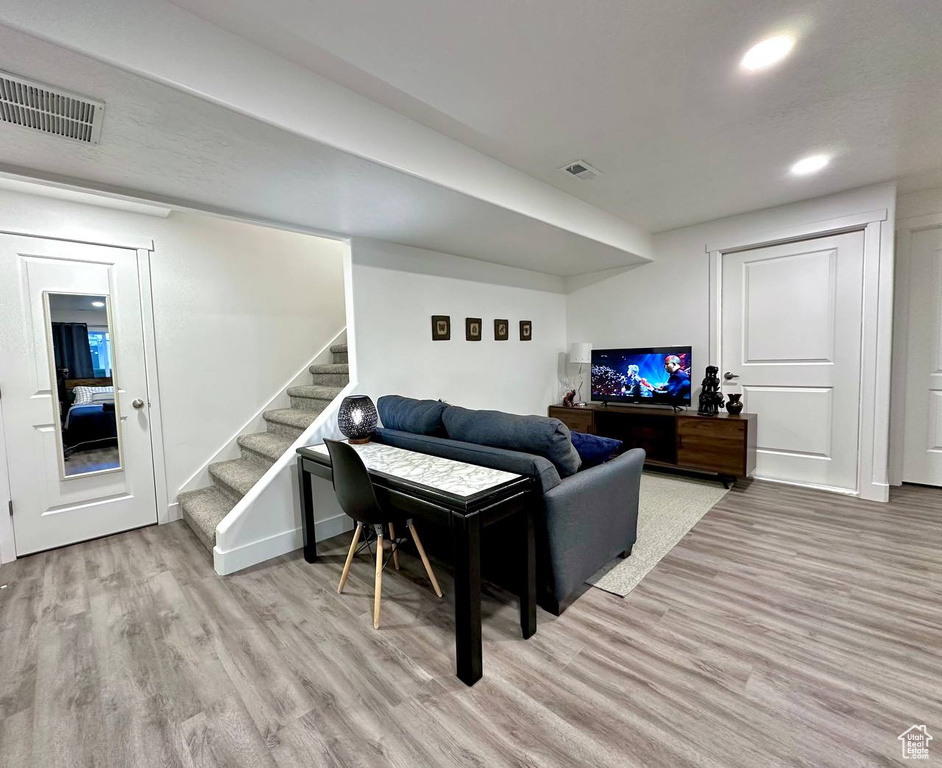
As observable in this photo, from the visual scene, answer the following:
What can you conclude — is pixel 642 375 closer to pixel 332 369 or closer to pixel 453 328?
pixel 453 328

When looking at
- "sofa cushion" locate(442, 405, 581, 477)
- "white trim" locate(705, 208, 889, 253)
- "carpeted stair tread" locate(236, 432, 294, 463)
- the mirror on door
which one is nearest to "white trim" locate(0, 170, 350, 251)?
the mirror on door

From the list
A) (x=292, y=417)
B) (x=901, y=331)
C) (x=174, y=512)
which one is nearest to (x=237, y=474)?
(x=292, y=417)

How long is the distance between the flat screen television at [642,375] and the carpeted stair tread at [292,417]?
9.96 feet

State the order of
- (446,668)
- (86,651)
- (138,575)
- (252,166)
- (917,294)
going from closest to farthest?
1. (446,668)
2. (86,651)
3. (252,166)
4. (138,575)
5. (917,294)

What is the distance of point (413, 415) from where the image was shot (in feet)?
8.43

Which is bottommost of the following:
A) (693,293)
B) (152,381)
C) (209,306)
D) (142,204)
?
(152,381)

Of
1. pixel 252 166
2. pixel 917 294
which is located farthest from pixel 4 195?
pixel 917 294

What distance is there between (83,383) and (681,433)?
4.81m

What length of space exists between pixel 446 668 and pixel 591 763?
2.03 ft

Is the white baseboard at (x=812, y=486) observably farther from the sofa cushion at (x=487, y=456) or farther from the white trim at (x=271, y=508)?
the white trim at (x=271, y=508)

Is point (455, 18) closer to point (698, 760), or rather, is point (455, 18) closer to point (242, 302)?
point (698, 760)

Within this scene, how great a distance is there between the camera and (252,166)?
1.94 m

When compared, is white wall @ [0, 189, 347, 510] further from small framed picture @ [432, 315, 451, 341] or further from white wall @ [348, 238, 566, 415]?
small framed picture @ [432, 315, 451, 341]

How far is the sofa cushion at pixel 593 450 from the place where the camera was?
2.29 m
